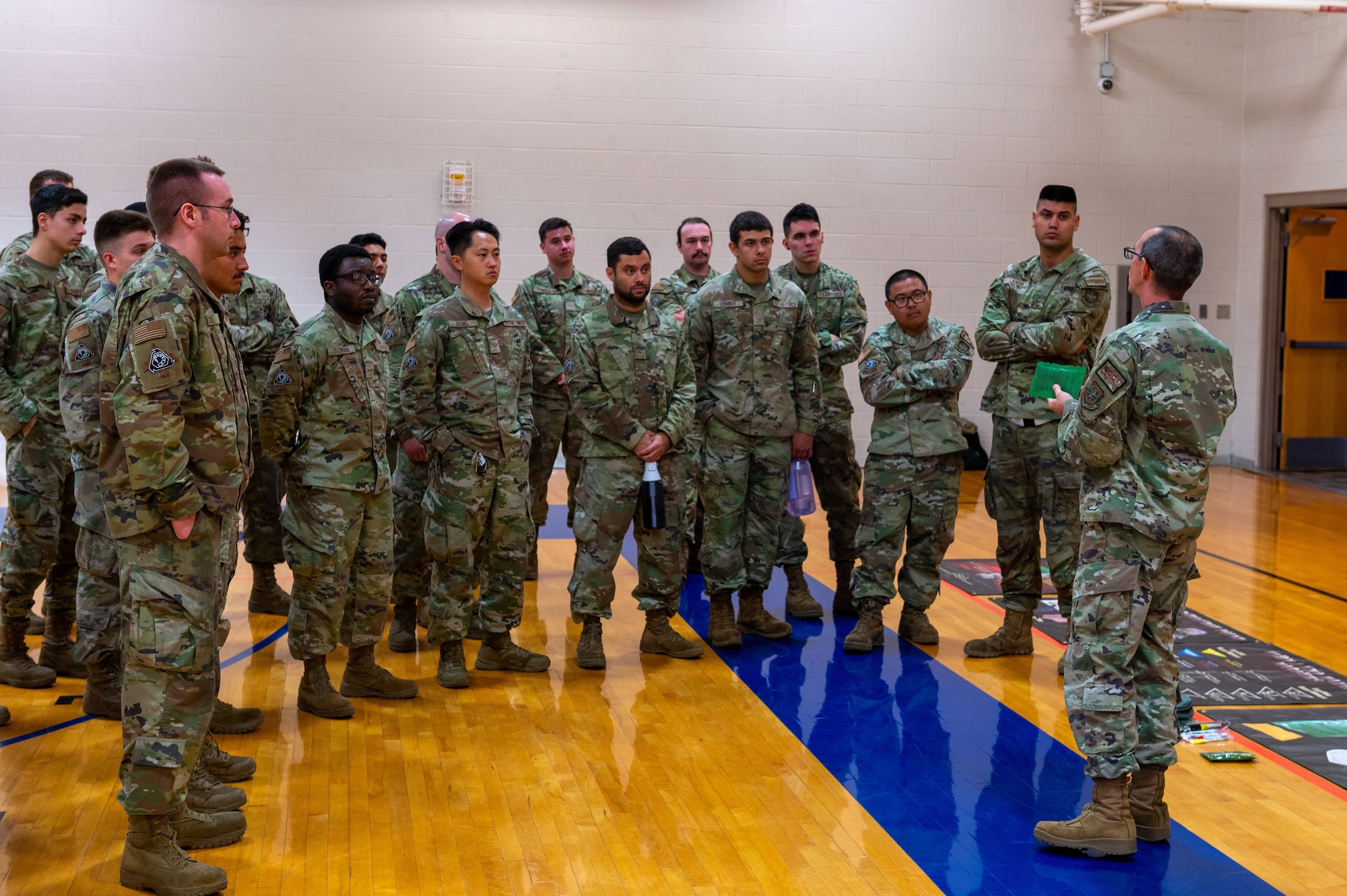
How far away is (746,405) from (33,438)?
2850 mm

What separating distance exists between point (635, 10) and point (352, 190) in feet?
9.09

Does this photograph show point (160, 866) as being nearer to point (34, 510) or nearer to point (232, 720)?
point (232, 720)

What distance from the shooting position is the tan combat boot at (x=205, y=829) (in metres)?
3.23

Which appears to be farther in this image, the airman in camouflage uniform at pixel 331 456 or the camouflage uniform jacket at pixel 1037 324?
the camouflage uniform jacket at pixel 1037 324

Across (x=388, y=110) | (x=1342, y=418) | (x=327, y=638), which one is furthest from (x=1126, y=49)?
(x=327, y=638)

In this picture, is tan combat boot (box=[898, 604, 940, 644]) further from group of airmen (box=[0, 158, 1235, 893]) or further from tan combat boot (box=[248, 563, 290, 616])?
tan combat boot (box=[248, 563, 290, 616])

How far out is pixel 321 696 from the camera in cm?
436

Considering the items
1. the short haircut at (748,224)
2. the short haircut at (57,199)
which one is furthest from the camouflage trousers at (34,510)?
the short haircut at (748,224)

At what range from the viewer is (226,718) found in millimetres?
4152

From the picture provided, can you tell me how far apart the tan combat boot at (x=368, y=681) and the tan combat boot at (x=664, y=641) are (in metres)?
1.12

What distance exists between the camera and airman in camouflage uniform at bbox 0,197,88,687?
4.47 metres

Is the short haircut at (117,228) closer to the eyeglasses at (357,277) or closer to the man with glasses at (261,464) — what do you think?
the eyeglasses at (357,277)

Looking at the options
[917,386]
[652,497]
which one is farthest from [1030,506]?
[652,497]

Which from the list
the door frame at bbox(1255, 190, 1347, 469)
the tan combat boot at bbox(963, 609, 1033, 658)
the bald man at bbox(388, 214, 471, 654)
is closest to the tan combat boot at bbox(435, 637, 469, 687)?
the bald man at bbox(388, 214, 471, 654)
